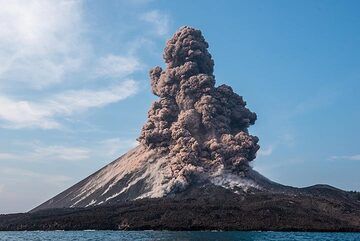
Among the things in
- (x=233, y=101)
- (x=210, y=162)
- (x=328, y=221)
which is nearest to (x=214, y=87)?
(x=233, y=101)

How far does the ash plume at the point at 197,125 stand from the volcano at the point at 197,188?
362 mm

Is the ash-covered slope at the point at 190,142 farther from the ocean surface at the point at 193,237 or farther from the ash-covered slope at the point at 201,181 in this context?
the ocean surface at the point at 193,237

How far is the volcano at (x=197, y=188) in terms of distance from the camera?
446ft

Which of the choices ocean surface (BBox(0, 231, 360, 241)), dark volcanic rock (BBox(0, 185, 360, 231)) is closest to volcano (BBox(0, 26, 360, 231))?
dark volcanic rock (BBox(0, 185, 360, 231))

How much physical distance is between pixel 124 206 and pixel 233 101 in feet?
202

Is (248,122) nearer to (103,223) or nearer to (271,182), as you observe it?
(271,182)

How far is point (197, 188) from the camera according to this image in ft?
566

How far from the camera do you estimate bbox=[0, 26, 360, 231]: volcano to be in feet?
446

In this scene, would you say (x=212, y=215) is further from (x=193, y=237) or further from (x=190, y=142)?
(x=190, y=142)

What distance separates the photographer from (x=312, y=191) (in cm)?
19038

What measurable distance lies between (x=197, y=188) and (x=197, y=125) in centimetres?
2442

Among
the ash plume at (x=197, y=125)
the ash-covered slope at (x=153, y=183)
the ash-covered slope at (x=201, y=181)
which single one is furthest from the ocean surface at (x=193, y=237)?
the ash plume at (x=197, y=125)

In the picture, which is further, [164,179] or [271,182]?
[271,182]

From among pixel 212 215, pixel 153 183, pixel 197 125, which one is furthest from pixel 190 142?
pixel 212 215
